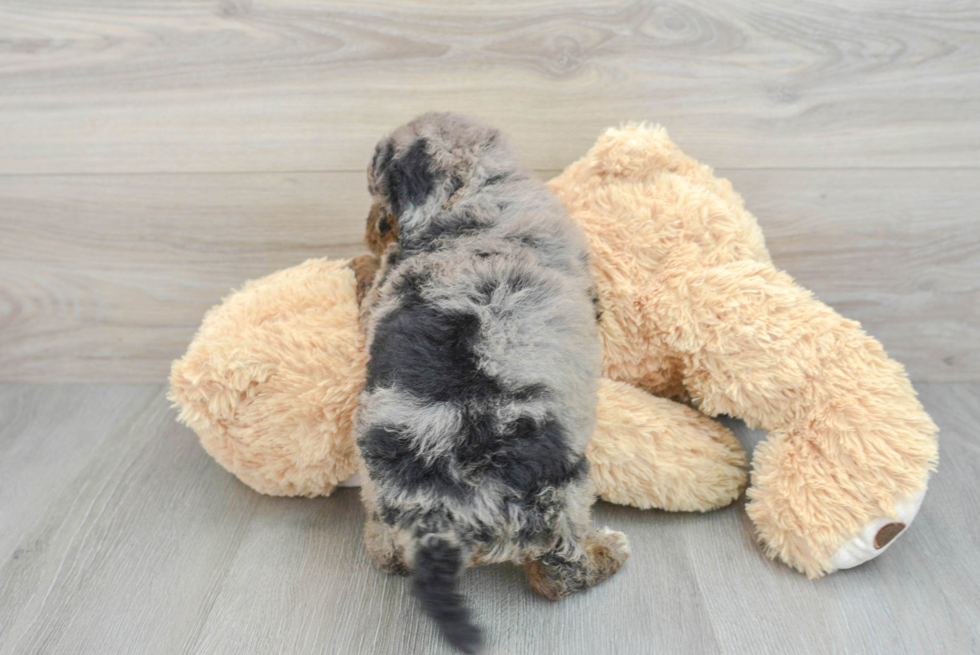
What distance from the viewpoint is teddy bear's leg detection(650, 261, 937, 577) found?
984mm

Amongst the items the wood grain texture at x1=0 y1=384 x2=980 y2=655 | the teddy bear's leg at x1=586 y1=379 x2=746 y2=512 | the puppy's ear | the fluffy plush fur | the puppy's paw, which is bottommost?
the wood grain texture at x1=0 y1=384 x2=980 y2=655

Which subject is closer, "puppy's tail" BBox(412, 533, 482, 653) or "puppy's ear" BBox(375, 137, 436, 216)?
"puppy's tail" BBox(412, 533, 482, 653)

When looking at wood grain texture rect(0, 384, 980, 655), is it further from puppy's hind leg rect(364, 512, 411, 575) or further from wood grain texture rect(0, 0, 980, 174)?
wood grain texture rect(0, 0, 980, 174)

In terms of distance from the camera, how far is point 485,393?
2.73ft

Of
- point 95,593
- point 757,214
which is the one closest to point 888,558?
point 757,214

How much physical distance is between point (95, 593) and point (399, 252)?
0.70 metres

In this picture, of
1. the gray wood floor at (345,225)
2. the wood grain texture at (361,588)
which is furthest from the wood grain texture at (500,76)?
the wood grain texture at (361,588)

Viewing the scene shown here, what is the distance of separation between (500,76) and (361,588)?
0.94 metres

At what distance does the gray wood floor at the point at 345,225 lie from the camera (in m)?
1.01

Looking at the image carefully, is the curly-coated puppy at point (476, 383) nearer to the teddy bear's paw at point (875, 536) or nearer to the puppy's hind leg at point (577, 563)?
the puppy's hind leg at point (577, 563)

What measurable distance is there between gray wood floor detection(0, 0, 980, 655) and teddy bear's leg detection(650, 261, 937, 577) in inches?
3.5

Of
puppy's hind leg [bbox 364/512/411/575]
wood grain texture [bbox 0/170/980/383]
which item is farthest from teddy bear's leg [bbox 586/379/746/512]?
wood grain texture [bbox 0/170/980/383]

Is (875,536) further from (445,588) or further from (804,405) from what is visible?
(445,588)

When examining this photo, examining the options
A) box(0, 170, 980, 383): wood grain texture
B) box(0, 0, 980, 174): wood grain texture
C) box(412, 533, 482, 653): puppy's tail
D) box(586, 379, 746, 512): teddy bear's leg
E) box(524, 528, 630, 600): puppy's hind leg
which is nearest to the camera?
box(412, 533, 482, 653): puppy's tail
